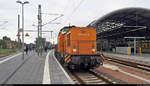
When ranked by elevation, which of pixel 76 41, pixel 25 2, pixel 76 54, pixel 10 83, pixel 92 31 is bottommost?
pixel 10 83

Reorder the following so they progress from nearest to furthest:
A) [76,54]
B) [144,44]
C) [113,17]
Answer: [76,54]
[113,17]
[144,44]

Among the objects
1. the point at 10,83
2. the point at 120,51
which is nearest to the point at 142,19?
the point at 120,51

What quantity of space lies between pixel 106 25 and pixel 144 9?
1422 cm

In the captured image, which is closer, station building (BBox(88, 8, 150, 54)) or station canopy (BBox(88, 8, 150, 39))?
station building (BBox(88, 8, 150, 54))

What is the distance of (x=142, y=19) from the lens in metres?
31.1

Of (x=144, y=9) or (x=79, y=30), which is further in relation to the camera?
(x=144, y=9)

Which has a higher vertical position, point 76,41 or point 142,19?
point 142,19

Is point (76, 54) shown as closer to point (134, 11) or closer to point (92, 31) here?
point (92, 31)

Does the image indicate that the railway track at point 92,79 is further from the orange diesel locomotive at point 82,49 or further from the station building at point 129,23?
the station building at point 129,23

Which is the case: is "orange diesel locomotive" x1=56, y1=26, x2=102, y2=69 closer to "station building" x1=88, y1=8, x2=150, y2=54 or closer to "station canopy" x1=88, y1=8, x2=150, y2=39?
"station building" x1=88, y1=8, x2=150, y2=54

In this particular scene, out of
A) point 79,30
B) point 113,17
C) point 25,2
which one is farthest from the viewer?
point 113,17

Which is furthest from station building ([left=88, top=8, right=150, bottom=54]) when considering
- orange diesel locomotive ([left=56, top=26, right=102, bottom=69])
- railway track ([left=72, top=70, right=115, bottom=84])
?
railway track ([left=72, top=70, right=115, bottom=84])

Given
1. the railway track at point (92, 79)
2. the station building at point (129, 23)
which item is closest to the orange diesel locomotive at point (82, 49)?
the railway track at point (92, 79)

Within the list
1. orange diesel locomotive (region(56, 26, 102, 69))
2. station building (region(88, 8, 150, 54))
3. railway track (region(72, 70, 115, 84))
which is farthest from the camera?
station building (region(88, 8, 150, 54))
